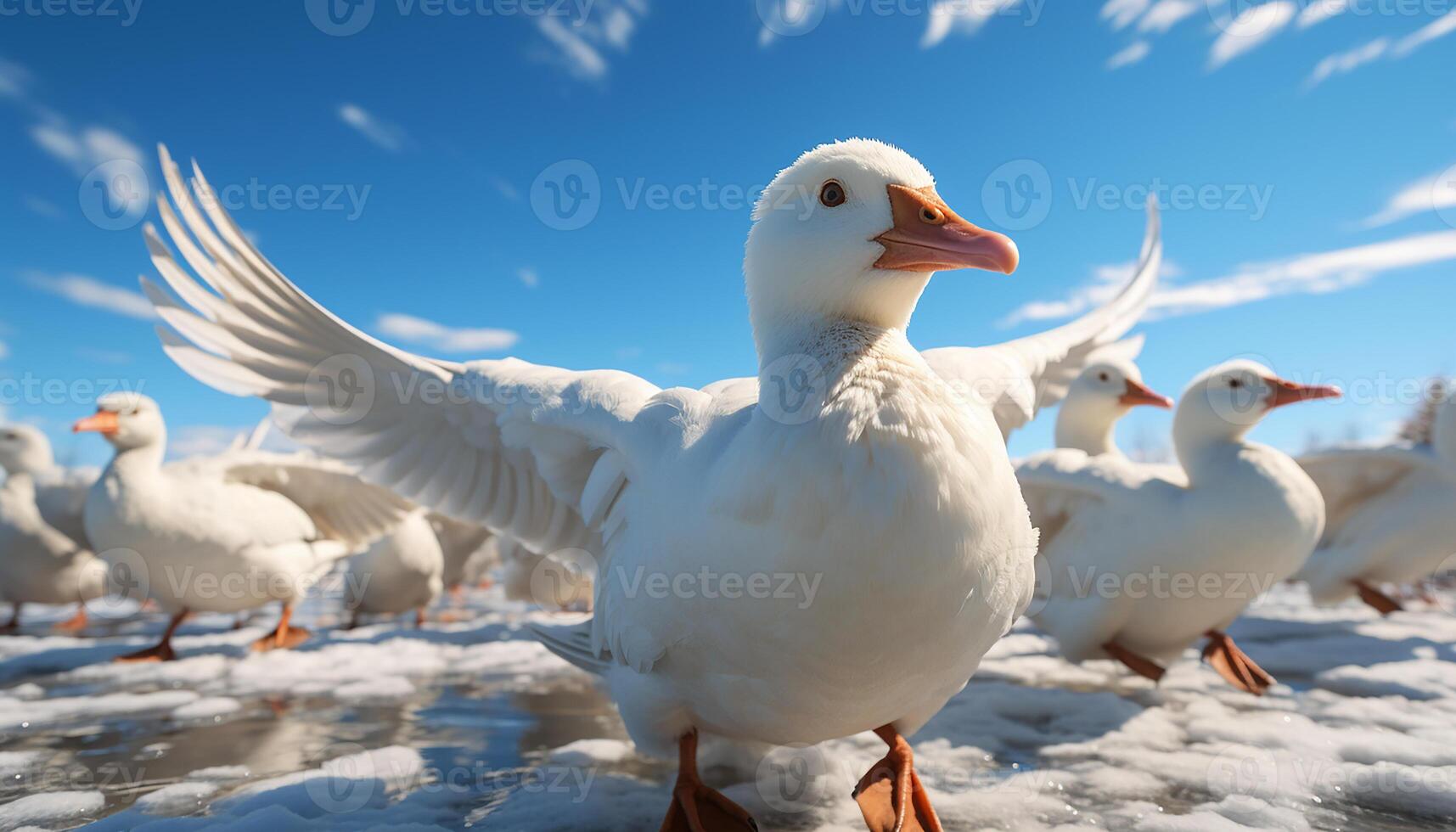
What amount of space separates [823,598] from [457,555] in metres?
7.61

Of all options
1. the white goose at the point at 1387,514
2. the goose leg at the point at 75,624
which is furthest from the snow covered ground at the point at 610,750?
the goose leg at the point at 75,624

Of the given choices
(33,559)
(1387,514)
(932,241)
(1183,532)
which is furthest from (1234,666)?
(33,559)

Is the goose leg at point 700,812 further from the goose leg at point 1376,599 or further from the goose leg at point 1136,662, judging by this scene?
the goose leg at point 1376,599

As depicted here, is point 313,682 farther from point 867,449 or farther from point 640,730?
point 867,449

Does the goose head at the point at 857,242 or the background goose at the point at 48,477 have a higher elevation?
the goose head at the point at 857,242

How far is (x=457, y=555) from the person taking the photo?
839 cm

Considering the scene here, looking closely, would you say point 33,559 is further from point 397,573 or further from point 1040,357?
point 1040,357

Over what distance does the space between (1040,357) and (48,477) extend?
8.63 m

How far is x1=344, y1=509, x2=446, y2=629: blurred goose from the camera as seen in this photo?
6.34 m

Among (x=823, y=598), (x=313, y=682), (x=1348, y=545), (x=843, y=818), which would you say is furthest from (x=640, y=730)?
(x=1348, y=545)

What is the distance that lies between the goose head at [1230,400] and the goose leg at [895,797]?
2.83 meters

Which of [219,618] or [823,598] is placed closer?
[823,598]

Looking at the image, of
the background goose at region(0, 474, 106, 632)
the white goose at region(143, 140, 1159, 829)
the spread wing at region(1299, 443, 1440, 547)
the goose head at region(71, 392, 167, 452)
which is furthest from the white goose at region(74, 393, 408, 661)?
the spread wing at region(1299, 443, 1440, 547)

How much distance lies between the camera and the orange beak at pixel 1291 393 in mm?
4219
